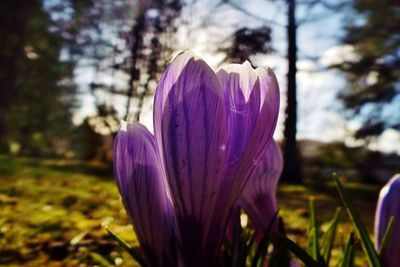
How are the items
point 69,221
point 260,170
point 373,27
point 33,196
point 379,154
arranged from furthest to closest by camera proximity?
point 379,154
point 373,27
point 33,196
point 69,221
point 260,170

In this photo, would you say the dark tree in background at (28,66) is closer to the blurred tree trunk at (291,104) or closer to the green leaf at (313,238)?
the blurred tree trunk at (291,104)

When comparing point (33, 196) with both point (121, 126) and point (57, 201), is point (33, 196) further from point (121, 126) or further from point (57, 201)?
point (121, 126)

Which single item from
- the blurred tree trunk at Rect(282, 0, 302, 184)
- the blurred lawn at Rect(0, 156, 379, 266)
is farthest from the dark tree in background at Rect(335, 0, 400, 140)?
the blurred lawn at Rect(0, 156, 379, 266)

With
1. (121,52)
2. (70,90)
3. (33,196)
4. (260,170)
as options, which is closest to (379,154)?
(121,52)

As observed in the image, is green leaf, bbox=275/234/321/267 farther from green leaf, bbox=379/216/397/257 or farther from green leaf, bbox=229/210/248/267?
green leaf, bbox=379/216/397/257

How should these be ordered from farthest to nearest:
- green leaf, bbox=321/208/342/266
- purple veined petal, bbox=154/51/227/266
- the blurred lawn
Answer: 1. the blurred lawn
2. green leaf, bbox=321/208/342/266
3. purple veined petal, bbox=154/51/227/266

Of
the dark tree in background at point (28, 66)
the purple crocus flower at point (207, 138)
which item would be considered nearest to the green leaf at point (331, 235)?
the purple crocus flower at point (207, 138)
